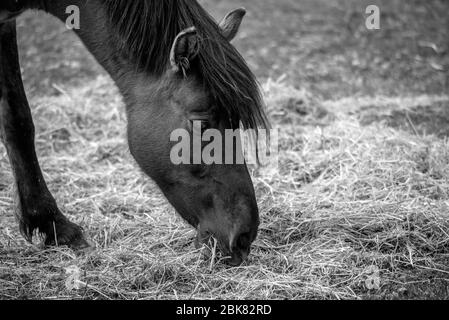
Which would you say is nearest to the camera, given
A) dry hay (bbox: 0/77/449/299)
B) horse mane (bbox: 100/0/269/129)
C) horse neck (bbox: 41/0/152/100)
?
horse mane (bbox: 100/0/269/129)

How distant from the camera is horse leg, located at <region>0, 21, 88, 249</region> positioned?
378 centimetres

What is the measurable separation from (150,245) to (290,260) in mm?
966

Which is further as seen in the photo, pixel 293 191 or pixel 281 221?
pixel 293 191

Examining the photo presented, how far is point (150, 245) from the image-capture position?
377cm

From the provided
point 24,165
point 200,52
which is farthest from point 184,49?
point 24,165

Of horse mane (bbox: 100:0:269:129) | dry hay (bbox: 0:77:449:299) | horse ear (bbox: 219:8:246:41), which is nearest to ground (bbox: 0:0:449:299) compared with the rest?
dry hay (bbox: 0:77:449:299)

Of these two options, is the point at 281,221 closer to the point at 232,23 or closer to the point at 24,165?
the point at 232,23

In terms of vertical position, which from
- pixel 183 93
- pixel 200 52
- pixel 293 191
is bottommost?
pixel 293 191

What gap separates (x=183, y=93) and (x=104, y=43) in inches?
25.2

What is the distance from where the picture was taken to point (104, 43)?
135 inches

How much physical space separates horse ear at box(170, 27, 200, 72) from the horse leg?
1.33 metres

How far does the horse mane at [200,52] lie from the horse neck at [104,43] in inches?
2.1

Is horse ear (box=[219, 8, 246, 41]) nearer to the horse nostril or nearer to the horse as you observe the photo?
the horse
